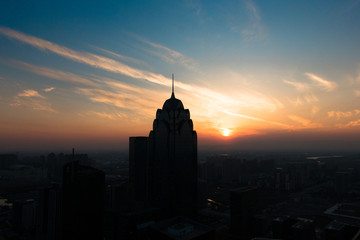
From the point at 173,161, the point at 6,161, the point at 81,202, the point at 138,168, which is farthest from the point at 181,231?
the point at 6,161

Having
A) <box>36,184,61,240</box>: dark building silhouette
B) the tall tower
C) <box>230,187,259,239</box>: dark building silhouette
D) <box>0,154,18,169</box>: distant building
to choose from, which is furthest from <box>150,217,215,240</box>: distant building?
<box>0,154,18,169</box>: distant building

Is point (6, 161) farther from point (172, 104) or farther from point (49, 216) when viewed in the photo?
point (172, 104)

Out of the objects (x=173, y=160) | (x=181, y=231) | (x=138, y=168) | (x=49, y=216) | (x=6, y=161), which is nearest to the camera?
(x=181, y=231)

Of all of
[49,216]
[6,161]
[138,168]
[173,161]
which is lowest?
[49,216]

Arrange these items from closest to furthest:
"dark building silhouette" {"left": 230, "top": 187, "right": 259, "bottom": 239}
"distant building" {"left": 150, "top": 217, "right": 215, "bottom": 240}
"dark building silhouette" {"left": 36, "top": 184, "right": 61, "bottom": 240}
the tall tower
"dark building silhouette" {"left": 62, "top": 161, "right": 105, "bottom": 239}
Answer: "distant building" {"left": 150, "top": 217, "right": 215, "bottom": 240}
"dark building silhouette" {"left": 62, "top": 161, "right": 105, "bottom": 239}
"dark building silhouette" {"left": 36, "top": 184, "right": 61, "bottom": 240}
"dark building silhouette" {"left": 230, "top": 187, "right": 259, "bottom": 239}
the tall tower

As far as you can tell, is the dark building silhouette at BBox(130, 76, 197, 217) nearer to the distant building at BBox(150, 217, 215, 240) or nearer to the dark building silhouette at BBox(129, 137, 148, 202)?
the dark building silhouette at BBox(129, 137, 148, 202)

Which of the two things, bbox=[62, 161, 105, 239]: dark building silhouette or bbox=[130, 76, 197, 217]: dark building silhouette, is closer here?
bbox=[62, 161, 105, 239]: dark building silhouette

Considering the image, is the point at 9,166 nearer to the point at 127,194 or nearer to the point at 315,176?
the point at 127,194

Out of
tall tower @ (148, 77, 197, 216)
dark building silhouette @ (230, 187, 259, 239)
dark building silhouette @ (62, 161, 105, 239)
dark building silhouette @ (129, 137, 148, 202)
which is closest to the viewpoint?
dark building silhouette @ (62, 161, 105, 239)

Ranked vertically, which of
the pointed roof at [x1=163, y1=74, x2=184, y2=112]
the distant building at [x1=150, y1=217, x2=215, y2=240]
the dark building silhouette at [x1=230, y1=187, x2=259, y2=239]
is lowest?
the dark building silhouette at [x1=230, y1=187, x2=259, y2=239]
